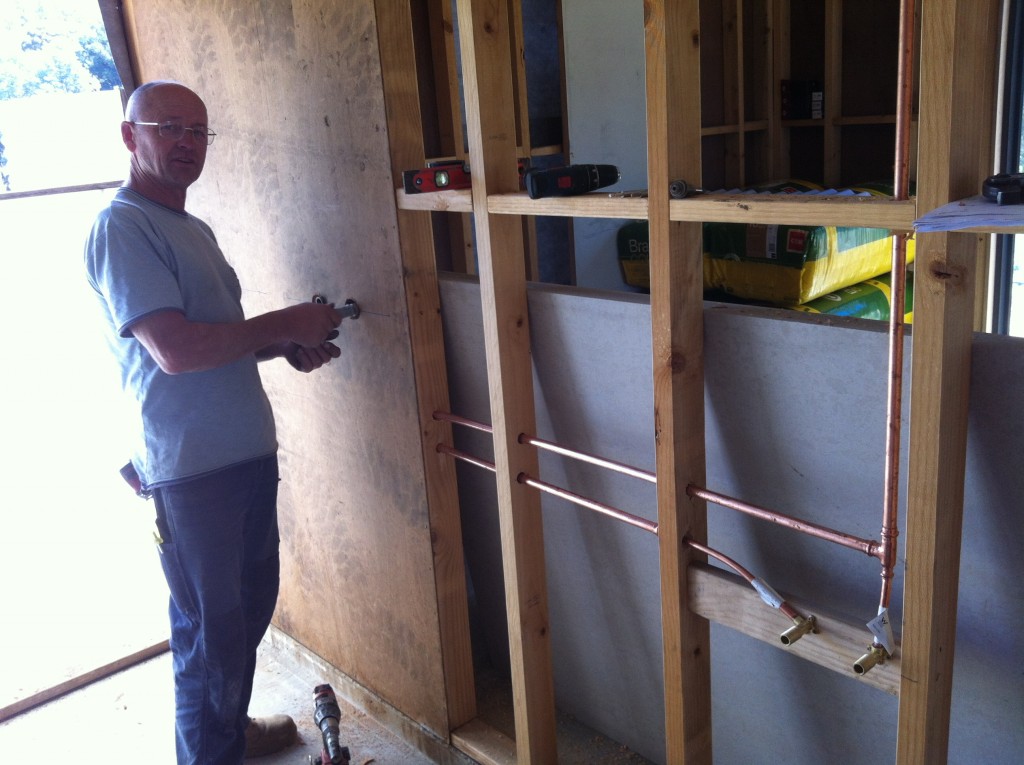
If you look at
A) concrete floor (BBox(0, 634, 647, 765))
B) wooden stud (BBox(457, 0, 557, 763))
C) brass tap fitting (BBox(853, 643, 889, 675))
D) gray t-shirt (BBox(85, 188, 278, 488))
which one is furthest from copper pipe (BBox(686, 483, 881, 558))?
gray t-shirt (BBox(85, 188, 278, 488))

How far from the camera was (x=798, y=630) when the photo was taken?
52.5 inches

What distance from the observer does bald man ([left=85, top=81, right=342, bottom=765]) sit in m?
1.83

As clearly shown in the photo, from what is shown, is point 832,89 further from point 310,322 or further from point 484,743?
point 484,743

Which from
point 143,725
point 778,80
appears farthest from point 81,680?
point 778,80

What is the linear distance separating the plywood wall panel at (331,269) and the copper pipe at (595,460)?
38cm

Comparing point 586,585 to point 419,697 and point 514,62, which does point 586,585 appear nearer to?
point 419,697

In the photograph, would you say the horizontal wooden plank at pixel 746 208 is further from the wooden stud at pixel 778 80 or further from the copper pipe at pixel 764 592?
the wooden stud at pixel 778 80

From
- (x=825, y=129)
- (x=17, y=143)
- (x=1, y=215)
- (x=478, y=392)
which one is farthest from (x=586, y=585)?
(x=825, y=129)

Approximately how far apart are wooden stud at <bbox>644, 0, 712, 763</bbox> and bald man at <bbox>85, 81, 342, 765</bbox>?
0.90 metres

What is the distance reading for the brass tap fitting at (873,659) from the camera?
126 cm

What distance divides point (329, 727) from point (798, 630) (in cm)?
131

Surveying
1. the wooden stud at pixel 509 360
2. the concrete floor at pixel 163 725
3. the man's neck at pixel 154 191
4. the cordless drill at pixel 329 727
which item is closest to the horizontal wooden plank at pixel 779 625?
the wooden stud at pixel 509 360

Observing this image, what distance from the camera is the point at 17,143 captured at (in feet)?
8.34

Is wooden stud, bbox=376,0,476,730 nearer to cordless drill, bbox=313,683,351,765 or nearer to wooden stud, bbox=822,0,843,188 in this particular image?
cordless drill, bbox=313,683,351,765
